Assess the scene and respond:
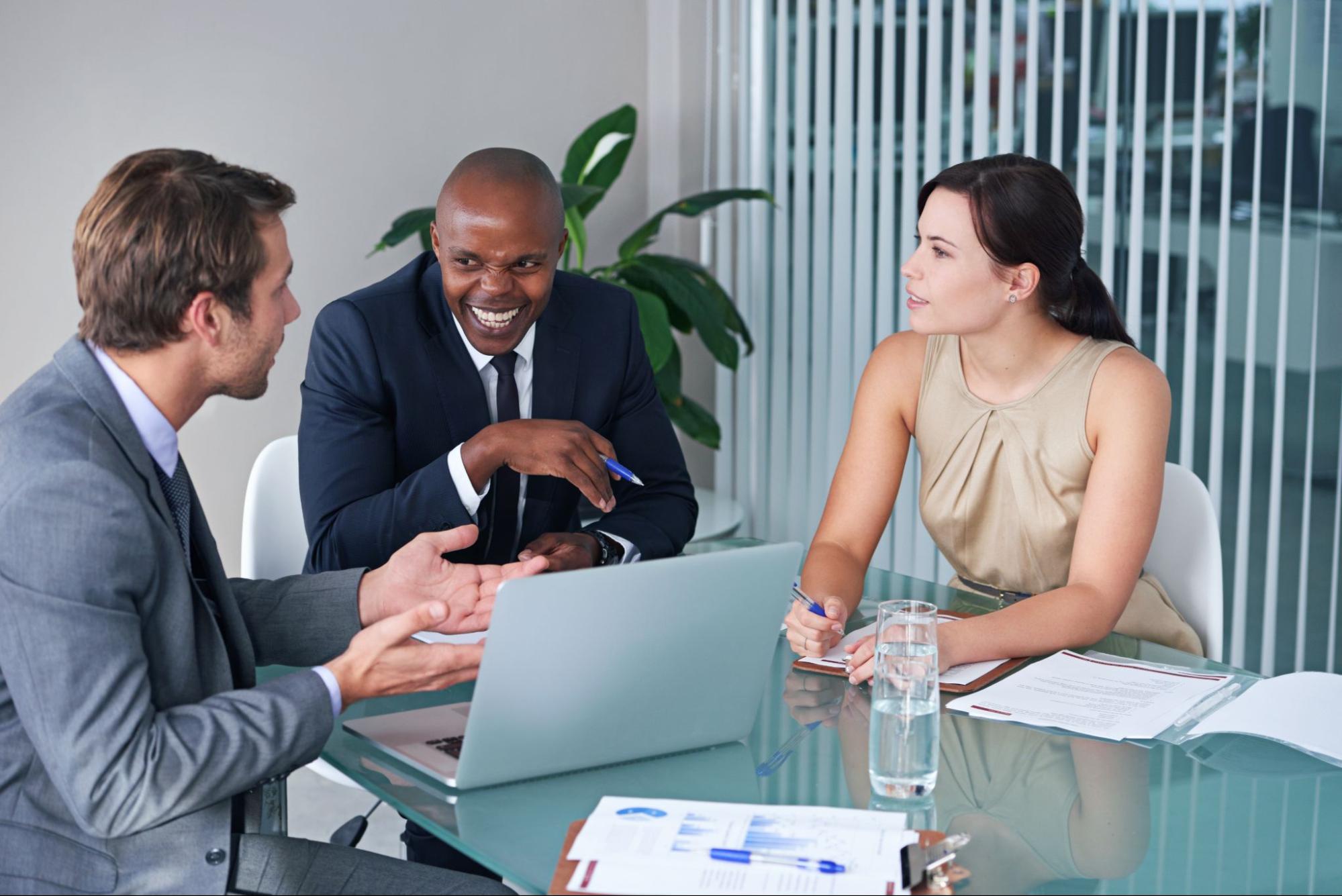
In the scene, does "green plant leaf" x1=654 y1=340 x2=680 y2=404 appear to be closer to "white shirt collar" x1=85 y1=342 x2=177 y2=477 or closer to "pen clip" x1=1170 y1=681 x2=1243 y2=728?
"pen clip" x1=1170 y1=681 x2=1243 y2=728

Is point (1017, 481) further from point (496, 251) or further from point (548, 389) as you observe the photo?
point (496, 251)

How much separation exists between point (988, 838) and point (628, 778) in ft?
1.15

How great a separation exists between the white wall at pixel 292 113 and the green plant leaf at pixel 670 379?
23.2 inches

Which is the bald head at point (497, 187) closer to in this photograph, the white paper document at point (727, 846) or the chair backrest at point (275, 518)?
the chair backrest at point (275, 518)

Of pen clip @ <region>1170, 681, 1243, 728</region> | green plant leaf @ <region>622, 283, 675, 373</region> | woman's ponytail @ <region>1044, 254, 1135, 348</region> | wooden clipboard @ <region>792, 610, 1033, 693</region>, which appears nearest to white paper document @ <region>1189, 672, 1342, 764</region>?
pen clip @ <region>1170, 681, 1243, 728</region>

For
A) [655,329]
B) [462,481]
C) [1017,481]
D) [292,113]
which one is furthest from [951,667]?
[292,113]

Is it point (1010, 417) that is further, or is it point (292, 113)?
point (292, 113)

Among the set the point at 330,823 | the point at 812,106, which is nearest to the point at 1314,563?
the point at 812,106

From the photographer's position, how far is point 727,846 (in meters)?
1.16

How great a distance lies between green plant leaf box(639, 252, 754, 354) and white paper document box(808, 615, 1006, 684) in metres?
1.87

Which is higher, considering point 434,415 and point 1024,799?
point 434,415

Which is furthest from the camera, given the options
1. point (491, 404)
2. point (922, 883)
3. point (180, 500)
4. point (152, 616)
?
point (491, 404)

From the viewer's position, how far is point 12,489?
4.00ft

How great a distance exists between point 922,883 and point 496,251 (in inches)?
46.3
